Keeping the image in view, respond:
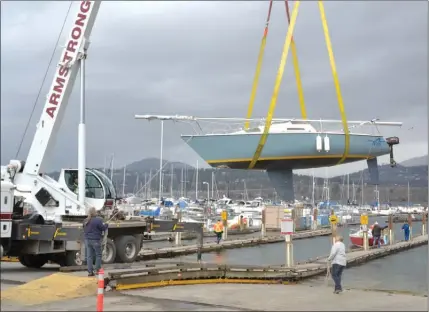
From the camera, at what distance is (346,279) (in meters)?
17.9

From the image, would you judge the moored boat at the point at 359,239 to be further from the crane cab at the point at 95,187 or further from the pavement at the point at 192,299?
the pavement at the point at 192,299

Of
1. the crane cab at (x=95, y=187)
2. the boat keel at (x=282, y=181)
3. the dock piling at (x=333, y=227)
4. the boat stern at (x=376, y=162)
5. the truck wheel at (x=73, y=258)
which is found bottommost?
the truck wheel at (x=73, y=258)

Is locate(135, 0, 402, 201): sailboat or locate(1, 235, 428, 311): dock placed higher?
locate(135, 0, 402, 201): sailboat

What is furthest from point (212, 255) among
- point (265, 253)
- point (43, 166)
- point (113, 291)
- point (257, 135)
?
point (113, 291)

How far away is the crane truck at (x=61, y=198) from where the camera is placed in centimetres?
1515

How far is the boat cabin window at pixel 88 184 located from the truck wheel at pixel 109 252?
2.05 meters

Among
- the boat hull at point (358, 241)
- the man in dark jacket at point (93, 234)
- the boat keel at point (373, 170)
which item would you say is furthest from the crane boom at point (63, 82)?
the boat hull at point (358, 241)

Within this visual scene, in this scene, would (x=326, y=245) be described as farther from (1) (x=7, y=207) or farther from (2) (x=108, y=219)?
(1) (x=7, y=207)

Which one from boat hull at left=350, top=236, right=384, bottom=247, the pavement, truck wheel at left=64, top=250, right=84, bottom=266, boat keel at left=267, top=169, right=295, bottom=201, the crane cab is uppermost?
boat keel at left=267, top=169, right=295, bottom=201

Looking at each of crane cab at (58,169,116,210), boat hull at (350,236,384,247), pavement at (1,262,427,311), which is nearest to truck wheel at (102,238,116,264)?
crane cab at (58,169,116,210)

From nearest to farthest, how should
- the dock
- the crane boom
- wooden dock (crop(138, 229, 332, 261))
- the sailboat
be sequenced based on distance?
the dock < the crane boom < wooden dock (crop(138, 229, 332, 261)) < the sailboat

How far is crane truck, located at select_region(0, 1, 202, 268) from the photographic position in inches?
596

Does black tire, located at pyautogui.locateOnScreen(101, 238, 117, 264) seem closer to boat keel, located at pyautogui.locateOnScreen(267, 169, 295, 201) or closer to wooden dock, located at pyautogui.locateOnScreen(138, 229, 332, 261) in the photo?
wooden dock, located at pyautogui.locateOnScreen(138, 229, 332, 261)

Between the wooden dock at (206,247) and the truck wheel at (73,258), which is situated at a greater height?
the truck wheel at (73,258)
